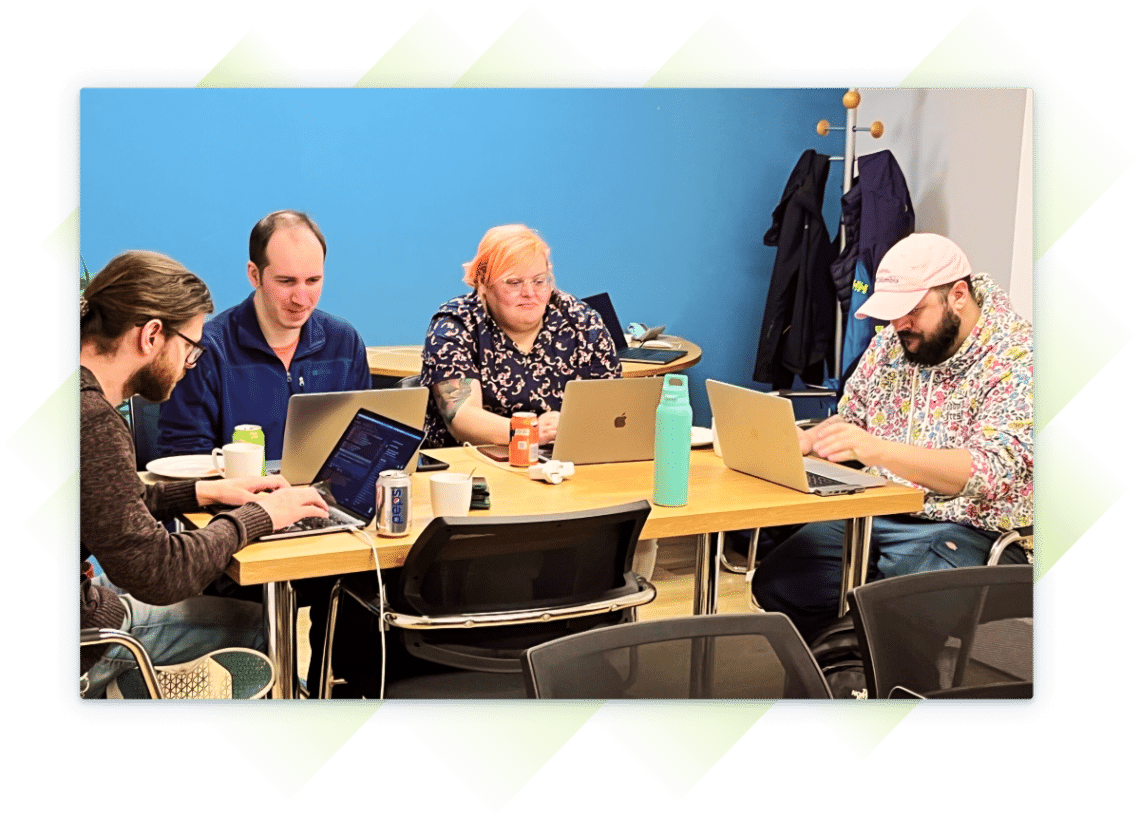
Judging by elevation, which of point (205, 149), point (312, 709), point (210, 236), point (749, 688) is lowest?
point (312, 709)

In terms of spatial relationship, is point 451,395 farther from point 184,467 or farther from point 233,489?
point 233,489

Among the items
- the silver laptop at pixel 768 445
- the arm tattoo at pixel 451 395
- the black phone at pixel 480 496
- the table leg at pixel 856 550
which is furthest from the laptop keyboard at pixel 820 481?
the arm tattoo at pixel 451 395

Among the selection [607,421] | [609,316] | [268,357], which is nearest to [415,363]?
[609,316]

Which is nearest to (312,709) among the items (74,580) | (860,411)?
(74,580)

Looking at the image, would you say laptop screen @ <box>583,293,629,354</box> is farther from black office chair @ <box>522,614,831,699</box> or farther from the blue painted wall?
black office chair @ <box>522,614,831,699</box>

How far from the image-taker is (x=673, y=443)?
2.49m

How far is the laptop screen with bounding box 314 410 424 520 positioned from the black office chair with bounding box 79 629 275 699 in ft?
1.28

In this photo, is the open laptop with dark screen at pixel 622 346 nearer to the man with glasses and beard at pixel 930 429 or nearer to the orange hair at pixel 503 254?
the orange hair at pixel 503 254

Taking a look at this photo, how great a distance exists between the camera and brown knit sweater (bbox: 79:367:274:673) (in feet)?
6.73

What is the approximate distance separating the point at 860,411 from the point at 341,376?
4.74ft

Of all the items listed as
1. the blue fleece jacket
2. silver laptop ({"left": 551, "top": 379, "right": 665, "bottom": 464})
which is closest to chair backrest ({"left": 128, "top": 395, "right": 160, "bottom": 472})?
the blue fleece jacket

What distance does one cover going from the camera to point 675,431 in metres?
2.49

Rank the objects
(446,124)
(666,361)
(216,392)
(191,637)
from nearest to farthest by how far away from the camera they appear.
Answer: (191,637) < (216,392) < (666,361) < (446,124)

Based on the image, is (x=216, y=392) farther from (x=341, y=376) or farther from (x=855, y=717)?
(x=855, y=717)
